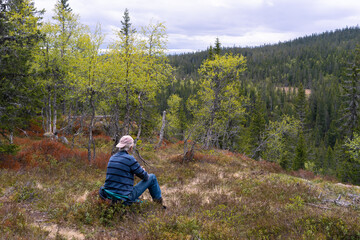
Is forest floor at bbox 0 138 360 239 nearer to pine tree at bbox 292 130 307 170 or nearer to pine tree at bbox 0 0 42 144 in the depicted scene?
pine tree at bbox 0 0 42 144

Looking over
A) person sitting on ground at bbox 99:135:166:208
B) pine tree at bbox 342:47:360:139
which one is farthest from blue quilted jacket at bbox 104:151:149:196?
pine tree at bbox 342:47:360:139

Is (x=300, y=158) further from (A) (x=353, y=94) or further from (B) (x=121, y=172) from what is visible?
(B) (x=121, y=172)

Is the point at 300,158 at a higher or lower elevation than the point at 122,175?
lower

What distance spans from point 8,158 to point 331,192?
13582 mm

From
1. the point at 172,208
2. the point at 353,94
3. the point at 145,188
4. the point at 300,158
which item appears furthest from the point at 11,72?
the point at 353,94

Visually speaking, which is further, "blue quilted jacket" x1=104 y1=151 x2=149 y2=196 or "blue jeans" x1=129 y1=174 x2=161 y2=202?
"blue jeans" x1=129 y1=174 x2=161 y2=202

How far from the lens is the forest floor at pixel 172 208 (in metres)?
4.25

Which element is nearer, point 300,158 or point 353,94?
point 353,94

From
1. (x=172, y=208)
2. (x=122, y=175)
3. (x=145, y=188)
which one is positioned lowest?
(x=172, y=208)

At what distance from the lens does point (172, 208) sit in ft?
18.3

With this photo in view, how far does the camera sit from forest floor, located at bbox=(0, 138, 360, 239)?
4246 millimetres

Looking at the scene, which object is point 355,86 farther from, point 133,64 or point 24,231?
point 24,231

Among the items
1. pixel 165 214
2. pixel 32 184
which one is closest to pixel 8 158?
pixel 32 184

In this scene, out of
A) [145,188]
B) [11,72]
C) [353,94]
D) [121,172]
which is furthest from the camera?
[353,94]
